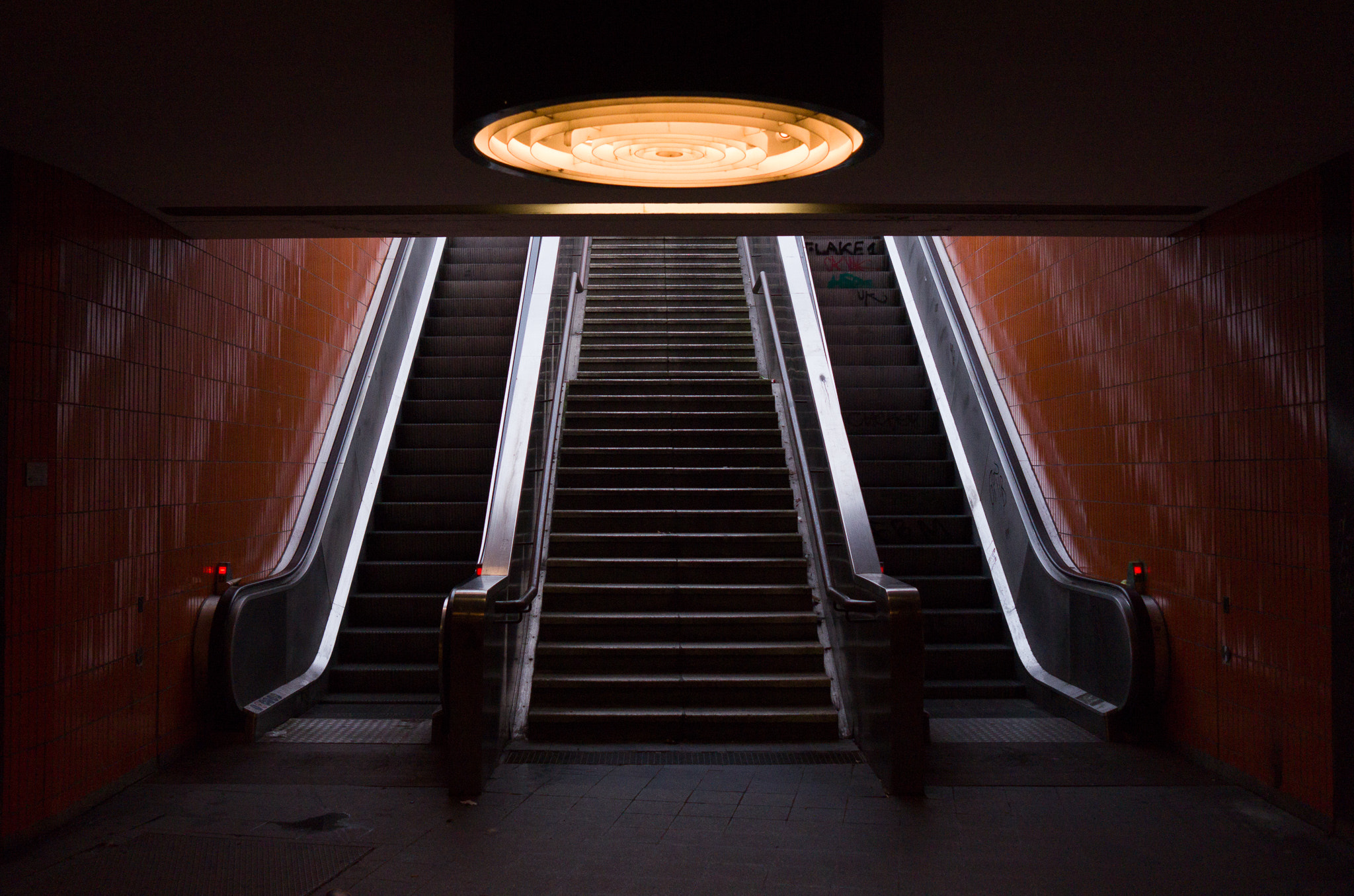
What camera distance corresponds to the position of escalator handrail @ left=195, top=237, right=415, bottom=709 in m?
5.11

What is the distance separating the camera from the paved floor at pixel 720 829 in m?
3.43

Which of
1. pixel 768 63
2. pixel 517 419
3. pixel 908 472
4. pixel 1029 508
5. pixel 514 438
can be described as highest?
pixel 768 63

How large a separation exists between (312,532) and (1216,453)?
4.85 meters

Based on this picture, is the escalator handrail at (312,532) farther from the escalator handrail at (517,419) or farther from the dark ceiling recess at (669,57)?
the dark ceiling recess at (669,57)

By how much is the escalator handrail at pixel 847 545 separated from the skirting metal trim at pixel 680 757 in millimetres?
698

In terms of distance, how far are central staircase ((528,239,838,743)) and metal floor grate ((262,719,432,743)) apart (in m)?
0.60

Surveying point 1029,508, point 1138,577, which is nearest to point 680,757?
point 1138,577

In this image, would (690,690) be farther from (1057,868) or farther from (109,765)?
(109,765)

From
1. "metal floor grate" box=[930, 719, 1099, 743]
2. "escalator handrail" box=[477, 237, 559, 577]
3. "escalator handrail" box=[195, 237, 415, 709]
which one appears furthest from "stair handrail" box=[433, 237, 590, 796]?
"metal floor grate" box=[930, 719, 1099, 743]

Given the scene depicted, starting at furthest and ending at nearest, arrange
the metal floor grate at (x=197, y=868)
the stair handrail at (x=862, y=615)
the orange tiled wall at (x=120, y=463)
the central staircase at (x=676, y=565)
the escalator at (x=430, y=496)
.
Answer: the escalator at (x=430, y=496) < the central staircase at (x=676, y=565) < the stair handrail at (x=862, y=615) < the orange tiled wall at (x=120, y=463) < the metal floor grate at (x=197, y=868)

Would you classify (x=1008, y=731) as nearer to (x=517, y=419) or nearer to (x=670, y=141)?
(x=517, y=419)

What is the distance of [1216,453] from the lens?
4633mm

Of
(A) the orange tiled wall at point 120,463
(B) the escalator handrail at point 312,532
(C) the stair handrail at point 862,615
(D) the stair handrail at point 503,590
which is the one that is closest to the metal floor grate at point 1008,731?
(C) the stair handrail at point 862,615

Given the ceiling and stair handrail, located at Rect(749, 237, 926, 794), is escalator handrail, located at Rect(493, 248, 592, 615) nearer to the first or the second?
stair handrail, located at Rect(749, 237, 926, 794)
